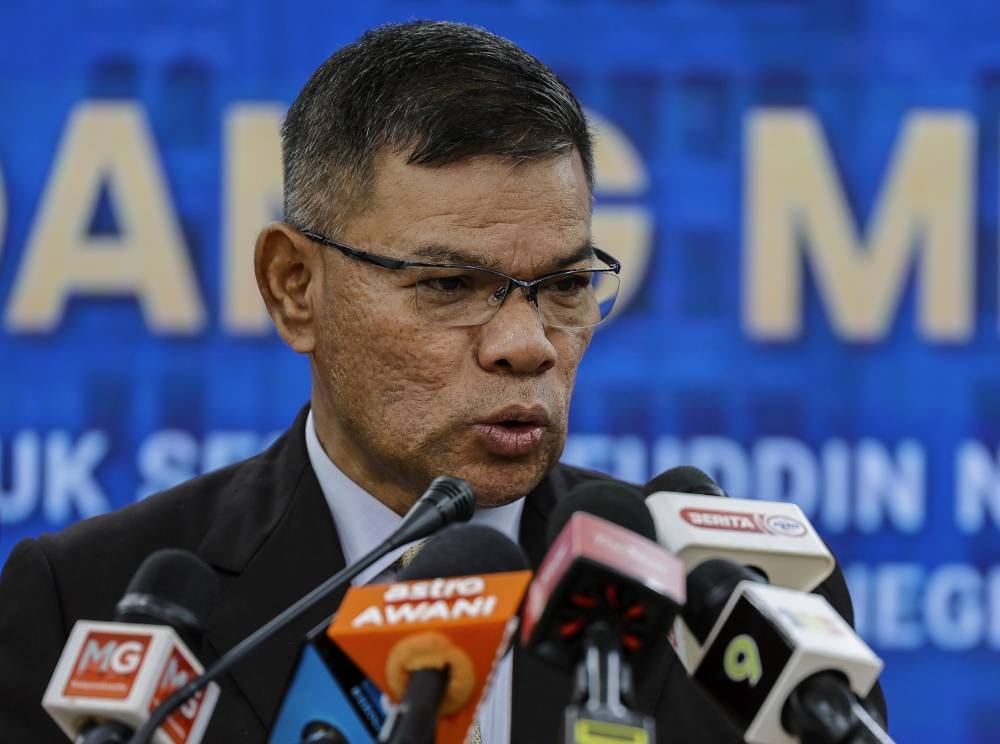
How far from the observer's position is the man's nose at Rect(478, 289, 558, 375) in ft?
7.79

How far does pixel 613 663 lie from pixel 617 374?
2.88 metres

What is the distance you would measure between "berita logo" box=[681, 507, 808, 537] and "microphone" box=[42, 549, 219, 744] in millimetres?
620

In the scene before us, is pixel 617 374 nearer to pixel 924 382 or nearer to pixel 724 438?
pixel 724 438

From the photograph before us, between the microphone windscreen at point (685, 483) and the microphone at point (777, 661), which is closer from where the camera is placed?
the microphone at point (777, 661)

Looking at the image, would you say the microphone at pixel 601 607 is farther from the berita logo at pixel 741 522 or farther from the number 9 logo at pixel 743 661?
the berita logo at pixel 741 522

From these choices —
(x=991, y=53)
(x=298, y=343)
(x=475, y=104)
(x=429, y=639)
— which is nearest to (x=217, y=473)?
(x=298, y=343)

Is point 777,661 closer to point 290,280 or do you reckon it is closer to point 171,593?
point 171,593

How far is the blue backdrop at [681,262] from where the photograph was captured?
418 cm

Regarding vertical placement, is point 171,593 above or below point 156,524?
above

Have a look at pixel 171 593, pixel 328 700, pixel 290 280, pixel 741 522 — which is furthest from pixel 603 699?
pixel 290 280

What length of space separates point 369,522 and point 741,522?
1.03m

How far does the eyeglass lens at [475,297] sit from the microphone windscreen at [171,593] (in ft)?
2.48

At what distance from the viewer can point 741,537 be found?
1.76 metres

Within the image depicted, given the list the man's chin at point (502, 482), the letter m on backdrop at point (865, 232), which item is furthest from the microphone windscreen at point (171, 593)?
the letter m on backdrop at point (865, 232)
